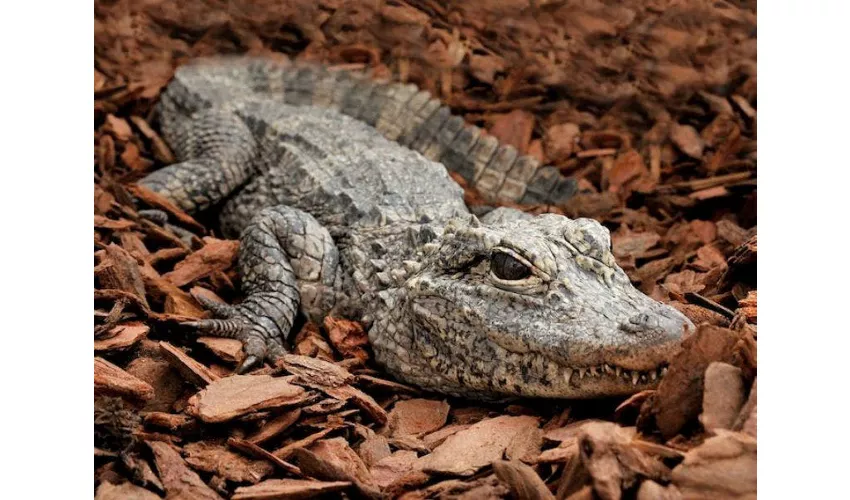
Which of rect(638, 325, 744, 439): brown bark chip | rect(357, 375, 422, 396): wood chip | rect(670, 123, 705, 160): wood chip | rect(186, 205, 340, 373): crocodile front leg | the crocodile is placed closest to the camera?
rect(638, 325, 744, 439): brown bark chip

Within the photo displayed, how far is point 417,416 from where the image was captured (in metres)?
3.34

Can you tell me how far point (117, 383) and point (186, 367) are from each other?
33 centimetres

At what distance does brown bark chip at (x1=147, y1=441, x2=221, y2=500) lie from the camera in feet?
8.30

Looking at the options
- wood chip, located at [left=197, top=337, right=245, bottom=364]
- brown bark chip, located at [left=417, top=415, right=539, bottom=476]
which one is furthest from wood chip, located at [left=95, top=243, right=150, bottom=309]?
brown bark chip, located at [left=417, top=415, right=539, bottom=476]

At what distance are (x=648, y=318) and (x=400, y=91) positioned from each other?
268cm

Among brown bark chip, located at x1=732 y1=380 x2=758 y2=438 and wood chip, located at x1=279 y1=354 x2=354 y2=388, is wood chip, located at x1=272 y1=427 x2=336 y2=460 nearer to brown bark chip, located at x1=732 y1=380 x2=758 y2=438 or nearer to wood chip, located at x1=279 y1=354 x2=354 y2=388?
wood chip, located at x1=279 y1=354 x2=354 y2=388

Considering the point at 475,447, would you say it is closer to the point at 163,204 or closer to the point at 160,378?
the point at 160,378

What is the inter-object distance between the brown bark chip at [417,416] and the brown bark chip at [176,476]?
81cm

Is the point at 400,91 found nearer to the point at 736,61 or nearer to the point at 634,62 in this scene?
the point at 634,62

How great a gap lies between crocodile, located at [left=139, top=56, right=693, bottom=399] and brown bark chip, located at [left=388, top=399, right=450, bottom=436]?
92 mm

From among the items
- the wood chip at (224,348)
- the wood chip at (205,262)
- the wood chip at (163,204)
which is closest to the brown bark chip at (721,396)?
the wood chip at (224,348)

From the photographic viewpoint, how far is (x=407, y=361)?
11.5 ft
